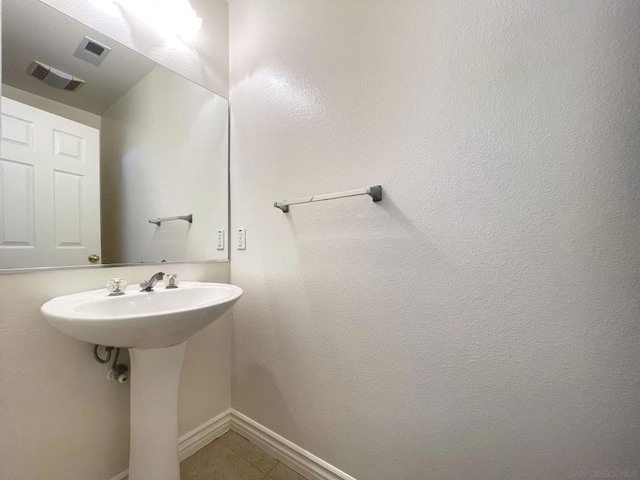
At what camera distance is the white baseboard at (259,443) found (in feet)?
3.10

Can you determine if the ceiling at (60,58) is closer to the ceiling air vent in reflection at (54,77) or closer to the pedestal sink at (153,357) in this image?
the ceiling air vent in reflection at (54,77)

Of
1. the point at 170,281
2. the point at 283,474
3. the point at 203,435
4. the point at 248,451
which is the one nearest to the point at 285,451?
the point at 283,474

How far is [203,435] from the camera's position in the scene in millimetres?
1152

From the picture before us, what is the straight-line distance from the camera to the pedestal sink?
0.66 metres

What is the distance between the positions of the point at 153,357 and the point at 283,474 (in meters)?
Result: 0.75

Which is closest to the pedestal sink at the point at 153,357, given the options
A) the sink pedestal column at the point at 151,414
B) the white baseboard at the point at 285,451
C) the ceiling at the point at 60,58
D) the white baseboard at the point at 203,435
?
the sink pedestal column at the point at 151,414

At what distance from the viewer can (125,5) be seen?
0.96m

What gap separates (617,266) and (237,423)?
1569mm

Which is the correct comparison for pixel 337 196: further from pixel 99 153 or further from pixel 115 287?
pixel 99 153

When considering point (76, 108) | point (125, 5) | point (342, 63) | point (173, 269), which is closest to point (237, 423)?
point (173, 269)

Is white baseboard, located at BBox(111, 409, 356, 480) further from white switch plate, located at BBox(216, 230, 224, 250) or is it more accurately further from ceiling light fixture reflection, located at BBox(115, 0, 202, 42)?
ceiling light fixture reflection, located at BBox(115, 0, 202, 42)

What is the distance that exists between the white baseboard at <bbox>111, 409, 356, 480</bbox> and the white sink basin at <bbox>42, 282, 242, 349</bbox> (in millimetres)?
685

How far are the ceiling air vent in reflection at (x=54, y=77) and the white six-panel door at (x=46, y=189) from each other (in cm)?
12

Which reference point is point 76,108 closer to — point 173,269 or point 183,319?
point 173,269
